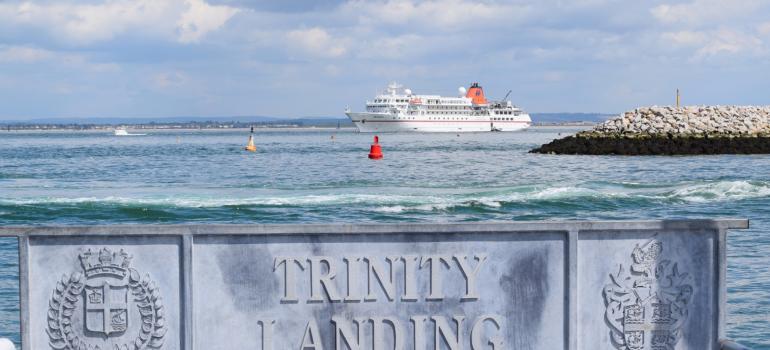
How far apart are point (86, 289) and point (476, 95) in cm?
13996

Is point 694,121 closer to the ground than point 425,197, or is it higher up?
higher up

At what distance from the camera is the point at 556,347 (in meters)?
4.80

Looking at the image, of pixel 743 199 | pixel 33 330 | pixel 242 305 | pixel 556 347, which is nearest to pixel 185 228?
pixel 242 305

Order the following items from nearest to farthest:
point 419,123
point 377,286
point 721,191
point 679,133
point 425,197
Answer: point 377,286
point 425,197
point 721,191
point 679,133
point 419,123

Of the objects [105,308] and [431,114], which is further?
[431,114]

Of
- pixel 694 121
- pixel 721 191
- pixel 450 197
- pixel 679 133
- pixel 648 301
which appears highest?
pixel 694 121

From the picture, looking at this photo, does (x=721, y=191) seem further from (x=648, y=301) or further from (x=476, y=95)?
(x=476, y=95)

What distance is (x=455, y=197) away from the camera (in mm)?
28719

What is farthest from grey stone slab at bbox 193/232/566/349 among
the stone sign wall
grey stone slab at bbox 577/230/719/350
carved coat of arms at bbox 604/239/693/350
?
carved coat of arms at bbox 604/239/693/350

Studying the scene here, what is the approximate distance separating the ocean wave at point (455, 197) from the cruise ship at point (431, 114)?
3881 inches

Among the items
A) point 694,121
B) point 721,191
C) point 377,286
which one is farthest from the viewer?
point 694,121

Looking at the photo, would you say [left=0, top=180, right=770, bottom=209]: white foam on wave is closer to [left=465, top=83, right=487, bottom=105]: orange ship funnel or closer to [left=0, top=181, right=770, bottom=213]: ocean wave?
[left=0, top=181, right=770, bottom=213]: ocean wave

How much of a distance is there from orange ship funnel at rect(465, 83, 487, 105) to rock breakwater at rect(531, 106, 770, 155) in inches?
3021

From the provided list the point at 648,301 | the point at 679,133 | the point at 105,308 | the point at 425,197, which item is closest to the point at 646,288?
the point at 648,301
